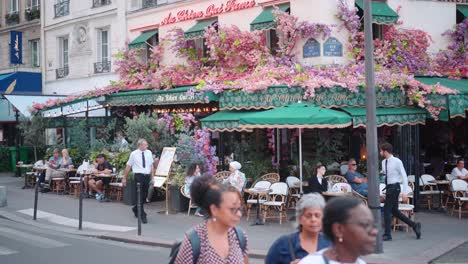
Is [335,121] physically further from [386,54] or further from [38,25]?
[38,25]

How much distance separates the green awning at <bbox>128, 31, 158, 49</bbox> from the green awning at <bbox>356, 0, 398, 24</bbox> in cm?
776

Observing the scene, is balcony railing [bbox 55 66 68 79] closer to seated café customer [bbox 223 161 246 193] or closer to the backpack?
seated café customer [bbox 223 161 246 193]

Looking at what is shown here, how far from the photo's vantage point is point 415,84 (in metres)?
14.0

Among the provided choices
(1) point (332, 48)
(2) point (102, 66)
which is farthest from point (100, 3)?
(1) point (332, 48)

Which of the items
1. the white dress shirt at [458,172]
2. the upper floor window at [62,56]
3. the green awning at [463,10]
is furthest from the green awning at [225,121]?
the upper floor window at [62,56]

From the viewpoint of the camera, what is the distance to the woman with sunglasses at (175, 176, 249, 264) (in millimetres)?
3959

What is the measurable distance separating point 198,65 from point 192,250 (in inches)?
585

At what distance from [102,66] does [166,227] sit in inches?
467

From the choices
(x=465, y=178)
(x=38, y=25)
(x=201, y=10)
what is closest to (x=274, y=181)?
(x=465, y=178)

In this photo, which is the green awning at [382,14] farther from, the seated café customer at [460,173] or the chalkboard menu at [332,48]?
the seated café customer at [460,173]

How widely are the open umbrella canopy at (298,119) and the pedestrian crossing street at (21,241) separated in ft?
15.8

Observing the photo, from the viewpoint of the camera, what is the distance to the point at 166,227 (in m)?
12.5

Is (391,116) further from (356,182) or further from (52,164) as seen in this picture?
(52,164)

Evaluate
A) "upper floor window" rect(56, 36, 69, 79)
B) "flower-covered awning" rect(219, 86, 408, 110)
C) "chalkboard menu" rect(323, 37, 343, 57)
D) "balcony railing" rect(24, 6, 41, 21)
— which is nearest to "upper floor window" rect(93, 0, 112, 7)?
"upper floor window" rect(56, 36, 69, 79)
